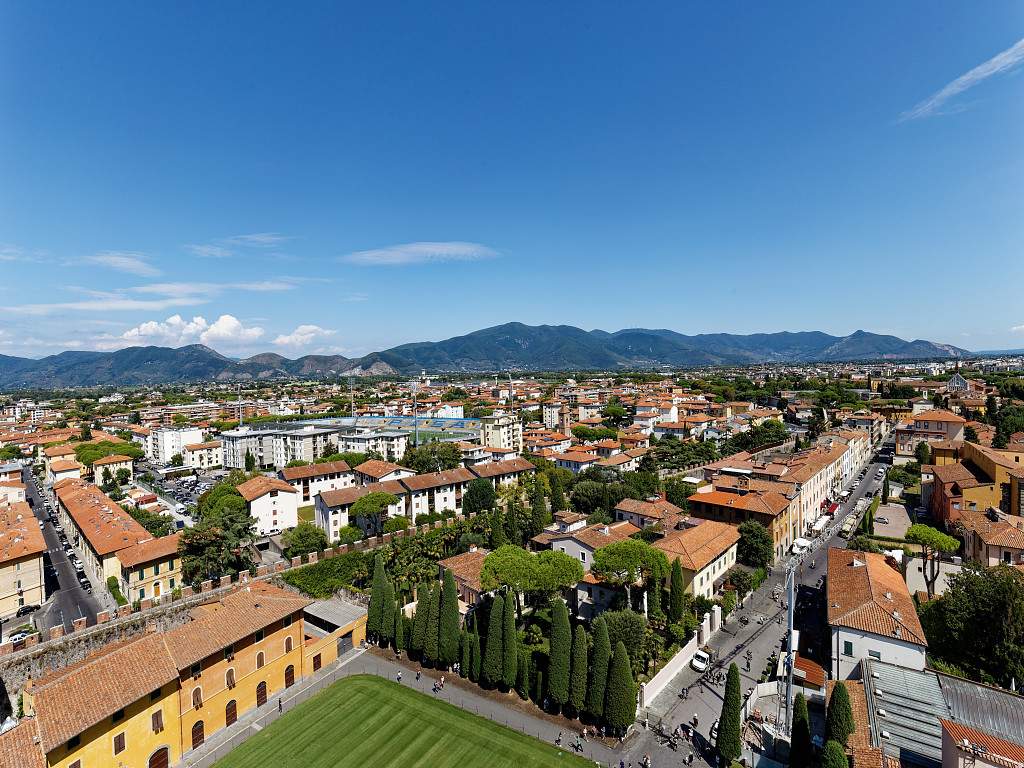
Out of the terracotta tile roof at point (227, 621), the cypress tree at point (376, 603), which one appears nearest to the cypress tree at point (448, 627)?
the cypress tree at point (376, 603)

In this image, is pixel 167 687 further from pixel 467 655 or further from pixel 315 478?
pixel 315 478

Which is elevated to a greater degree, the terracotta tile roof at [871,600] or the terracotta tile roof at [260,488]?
the terracotta tile roof at [260,488]

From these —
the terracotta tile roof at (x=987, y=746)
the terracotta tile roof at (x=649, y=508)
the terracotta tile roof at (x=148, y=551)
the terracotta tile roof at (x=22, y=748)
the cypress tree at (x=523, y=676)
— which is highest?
the terracotta tile roof at (x=987, y=746)

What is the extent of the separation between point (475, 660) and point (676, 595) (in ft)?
41.0

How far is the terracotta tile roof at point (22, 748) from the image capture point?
1809cm

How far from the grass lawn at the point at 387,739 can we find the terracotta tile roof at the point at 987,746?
1335cm

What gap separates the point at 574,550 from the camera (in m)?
38.3

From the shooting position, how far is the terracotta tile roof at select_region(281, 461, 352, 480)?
198 ft

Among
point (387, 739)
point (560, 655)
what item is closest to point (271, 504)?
point (387, 739)

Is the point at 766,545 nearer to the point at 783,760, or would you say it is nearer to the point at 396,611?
the point at 783,760

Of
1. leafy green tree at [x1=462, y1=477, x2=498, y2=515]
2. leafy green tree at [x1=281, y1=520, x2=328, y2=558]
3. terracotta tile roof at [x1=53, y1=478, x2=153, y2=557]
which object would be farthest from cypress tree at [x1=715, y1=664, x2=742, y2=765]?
terracotta tile roof at [x1=53, y1=478, x2=153, y2=557]

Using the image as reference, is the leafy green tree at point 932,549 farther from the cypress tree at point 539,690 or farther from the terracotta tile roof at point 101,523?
the terracotta tile roof at point 101,523

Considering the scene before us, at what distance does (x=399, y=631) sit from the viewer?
1214 inches

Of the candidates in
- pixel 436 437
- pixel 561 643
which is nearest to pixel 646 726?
pixel 561 643
